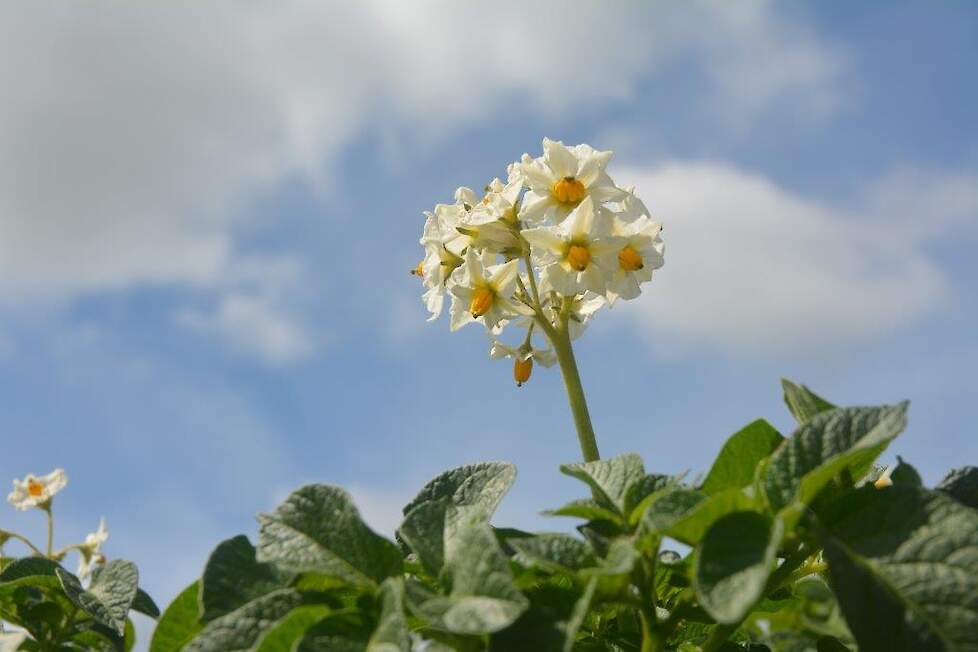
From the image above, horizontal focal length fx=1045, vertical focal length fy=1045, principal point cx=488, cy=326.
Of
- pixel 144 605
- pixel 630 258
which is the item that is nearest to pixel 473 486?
pixel 144 605

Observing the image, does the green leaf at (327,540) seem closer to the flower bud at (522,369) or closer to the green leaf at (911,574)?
the green leaf at (911,574)

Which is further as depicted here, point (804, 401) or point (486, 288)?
point (486, 288)

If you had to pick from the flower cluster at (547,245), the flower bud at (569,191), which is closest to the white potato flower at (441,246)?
the flower cluster at (547,245)

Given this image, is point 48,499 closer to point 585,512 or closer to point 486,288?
point 486,288

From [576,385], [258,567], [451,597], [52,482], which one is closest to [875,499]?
[451,597]

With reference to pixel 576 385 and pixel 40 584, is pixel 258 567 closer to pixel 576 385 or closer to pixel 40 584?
pixel 40 584
